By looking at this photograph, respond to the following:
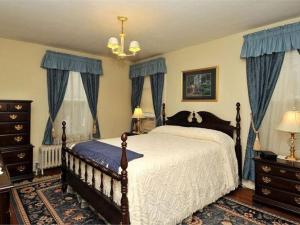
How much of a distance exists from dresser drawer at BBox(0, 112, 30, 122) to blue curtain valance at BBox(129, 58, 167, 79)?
266 centimetres

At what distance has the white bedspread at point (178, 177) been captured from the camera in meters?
2.02

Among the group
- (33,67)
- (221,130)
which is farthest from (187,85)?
(33,67)

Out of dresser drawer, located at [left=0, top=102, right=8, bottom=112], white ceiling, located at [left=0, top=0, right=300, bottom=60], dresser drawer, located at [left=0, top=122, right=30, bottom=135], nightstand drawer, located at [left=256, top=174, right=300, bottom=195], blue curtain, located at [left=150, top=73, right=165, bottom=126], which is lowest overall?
nightstand drawer, located at [left=256, top=174, right=300, bottom=195]

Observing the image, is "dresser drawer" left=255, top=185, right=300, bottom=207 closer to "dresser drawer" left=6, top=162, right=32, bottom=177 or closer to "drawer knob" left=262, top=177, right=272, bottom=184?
"drawer knob" left=262, top=177, right=272, bottom=184

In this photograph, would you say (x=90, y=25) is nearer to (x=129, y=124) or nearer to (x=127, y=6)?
(x=127, y=6)

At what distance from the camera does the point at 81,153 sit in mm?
2781

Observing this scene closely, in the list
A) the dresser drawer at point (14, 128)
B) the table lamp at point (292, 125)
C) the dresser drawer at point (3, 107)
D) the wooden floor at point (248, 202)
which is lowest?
the wooden floor at point (248, 202)

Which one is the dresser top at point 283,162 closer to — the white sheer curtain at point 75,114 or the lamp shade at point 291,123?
the lamp shade at point 291,123

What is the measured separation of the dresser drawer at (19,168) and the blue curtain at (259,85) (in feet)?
12.0

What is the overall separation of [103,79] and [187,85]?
6.92ft

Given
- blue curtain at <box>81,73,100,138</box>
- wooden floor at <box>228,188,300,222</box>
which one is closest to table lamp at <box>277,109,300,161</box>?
wooden floor at <box>228,188,300,222</box>

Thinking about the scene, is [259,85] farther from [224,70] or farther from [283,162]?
[283,162]

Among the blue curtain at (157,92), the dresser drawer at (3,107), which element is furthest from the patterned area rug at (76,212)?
the blue curtain at (157,92)

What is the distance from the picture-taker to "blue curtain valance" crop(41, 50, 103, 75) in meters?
4.27
